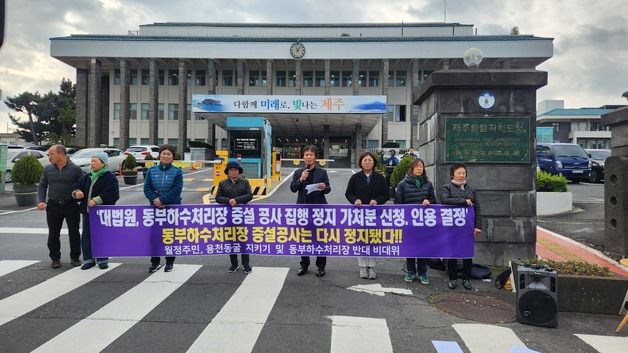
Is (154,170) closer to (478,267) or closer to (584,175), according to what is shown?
(478,267)

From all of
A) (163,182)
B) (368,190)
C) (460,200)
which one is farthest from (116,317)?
(460,200)

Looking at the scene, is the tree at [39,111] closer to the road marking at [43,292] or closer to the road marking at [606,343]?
the road marking at [43,292]

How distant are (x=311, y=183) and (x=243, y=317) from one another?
2.40 meters

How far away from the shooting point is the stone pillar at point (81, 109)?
171 ft

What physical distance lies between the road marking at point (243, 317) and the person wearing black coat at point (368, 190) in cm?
130

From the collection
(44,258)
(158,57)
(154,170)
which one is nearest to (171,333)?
(154,170)

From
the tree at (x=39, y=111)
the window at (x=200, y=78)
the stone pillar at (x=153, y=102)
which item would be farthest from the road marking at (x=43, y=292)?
the tree at (x=39, y=111)

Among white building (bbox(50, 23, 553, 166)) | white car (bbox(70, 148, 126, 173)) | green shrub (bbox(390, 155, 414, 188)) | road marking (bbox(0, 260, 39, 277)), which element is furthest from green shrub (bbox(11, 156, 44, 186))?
white building (bbox(50, 23, 553, 166))

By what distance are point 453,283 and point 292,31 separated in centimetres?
5676

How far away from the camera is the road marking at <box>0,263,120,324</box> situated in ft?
16.0

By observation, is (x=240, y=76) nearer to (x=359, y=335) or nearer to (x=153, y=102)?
(x=153, y=102)

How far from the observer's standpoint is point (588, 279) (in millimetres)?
5207

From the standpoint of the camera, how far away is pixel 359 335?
4.29 metres

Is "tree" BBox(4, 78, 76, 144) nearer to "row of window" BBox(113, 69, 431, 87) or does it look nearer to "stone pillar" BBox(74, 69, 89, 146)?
"stone pillar" BBox(74, 69, 89, 146)
